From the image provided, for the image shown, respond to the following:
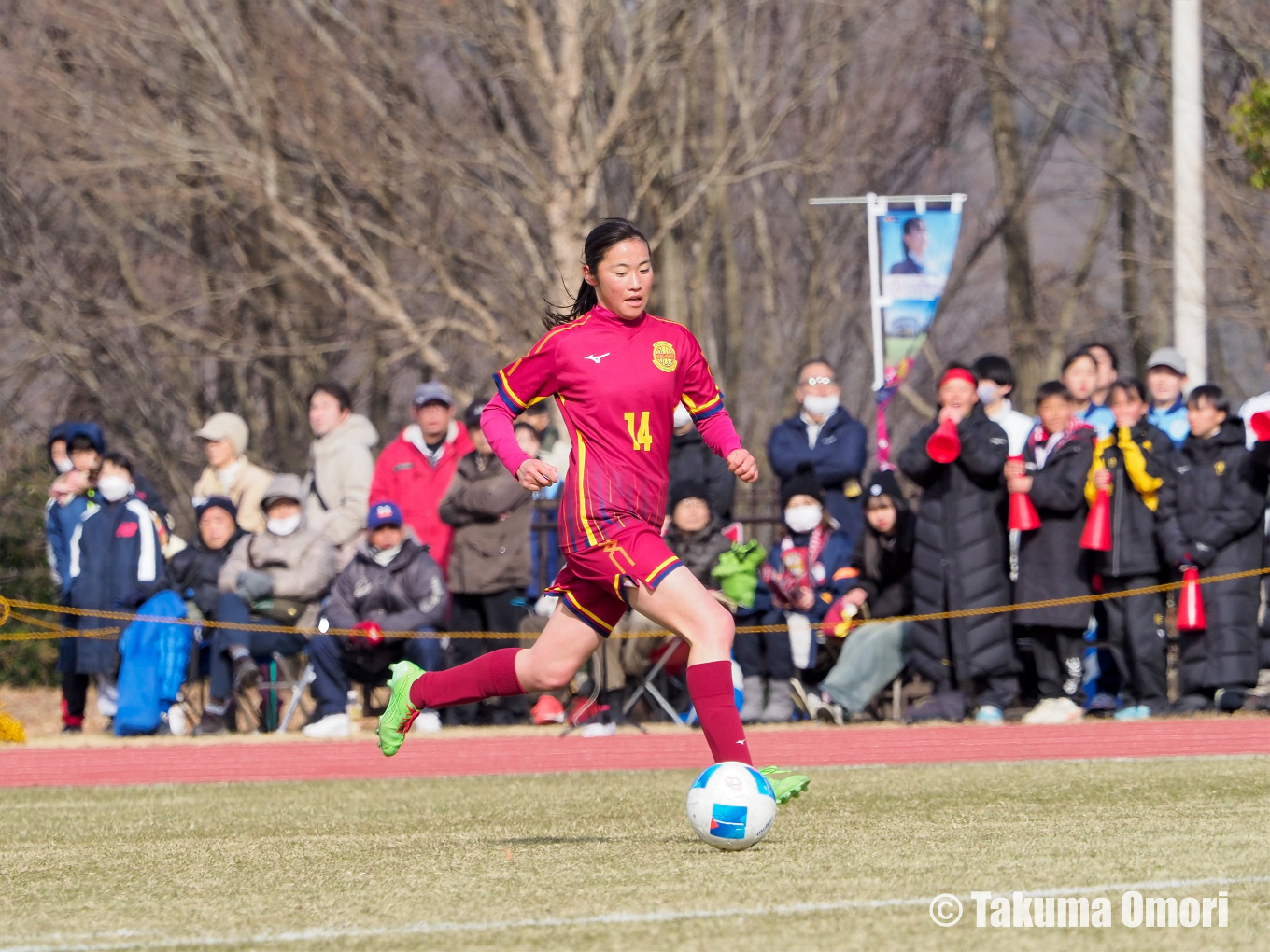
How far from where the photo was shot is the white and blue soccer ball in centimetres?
591

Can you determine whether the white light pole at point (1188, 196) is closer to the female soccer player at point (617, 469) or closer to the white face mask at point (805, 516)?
the white face mask at point (805, 516)

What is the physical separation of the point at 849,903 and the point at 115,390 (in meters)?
21.2

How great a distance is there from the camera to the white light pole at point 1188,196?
15641 mm

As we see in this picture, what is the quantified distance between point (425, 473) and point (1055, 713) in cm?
482

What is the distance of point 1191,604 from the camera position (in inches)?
477

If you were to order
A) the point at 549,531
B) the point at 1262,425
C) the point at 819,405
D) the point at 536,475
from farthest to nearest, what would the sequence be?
the point at 549,531
the point at 819,405
the point at 1262,425
the point at 536,475

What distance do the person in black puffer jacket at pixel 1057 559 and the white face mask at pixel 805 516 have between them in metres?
1.41

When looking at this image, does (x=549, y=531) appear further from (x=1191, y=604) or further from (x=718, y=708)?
(x=718, y=708)

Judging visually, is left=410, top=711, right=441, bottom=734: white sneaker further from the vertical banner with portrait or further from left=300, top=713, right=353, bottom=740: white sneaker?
the vertical banner with portrait

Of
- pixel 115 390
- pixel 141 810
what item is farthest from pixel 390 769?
pixel 115 390

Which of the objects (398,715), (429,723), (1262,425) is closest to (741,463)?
(398,715)

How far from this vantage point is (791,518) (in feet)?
43.2

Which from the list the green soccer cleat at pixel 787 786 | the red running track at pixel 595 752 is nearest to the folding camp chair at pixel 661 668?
the red running track at pixel 595 752

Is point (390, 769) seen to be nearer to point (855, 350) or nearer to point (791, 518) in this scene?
point (791, 518)
